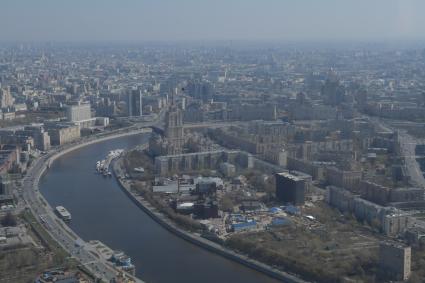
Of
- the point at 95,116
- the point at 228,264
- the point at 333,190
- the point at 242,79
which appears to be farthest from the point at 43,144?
the point at 242,79

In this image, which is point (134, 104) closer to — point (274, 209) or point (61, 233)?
point (274, 209)

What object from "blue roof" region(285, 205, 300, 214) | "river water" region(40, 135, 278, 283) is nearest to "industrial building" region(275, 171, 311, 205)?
"blue roof" region(285, 205, 300, 214)

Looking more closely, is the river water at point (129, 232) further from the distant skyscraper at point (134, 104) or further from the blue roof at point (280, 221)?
the distant skyscraper at point (134, 104)

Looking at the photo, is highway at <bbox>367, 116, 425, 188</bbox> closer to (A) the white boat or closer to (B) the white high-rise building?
(A) the white boat

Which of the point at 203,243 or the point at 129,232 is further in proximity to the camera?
the point at 129,232

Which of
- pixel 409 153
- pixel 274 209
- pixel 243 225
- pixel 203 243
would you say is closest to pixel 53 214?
pixel 203 243

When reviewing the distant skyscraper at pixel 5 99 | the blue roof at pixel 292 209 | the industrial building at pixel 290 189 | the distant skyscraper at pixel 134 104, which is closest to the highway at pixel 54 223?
the blue roof at pixel 292 209
